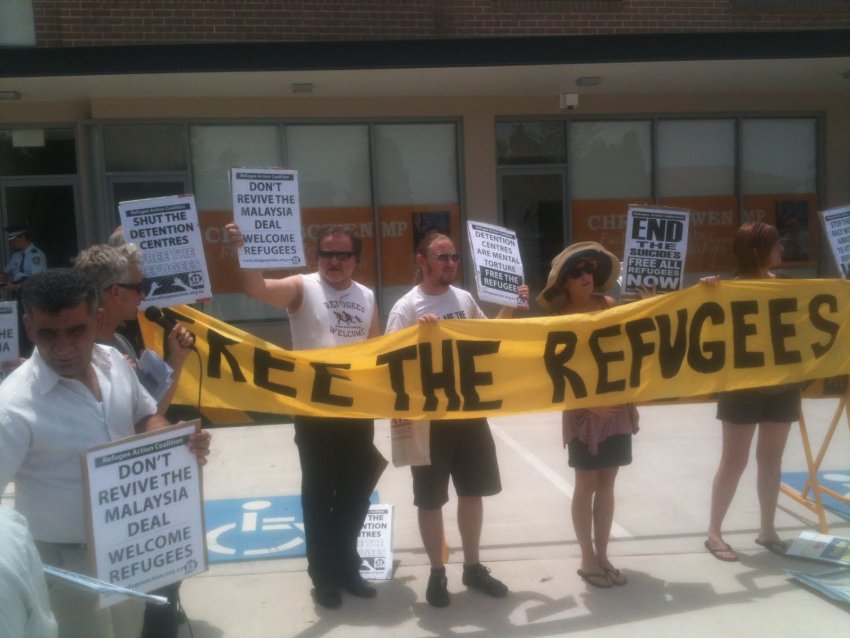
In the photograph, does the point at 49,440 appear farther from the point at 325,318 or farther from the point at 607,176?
the point at 607,176

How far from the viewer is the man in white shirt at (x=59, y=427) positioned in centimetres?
247

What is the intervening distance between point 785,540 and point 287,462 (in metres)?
3.81

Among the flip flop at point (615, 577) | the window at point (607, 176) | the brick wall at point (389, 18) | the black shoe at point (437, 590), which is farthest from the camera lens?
the window at point (607, 176)

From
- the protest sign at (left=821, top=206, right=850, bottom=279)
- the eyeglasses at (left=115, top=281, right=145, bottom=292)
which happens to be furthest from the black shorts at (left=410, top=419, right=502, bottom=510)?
the protest sign at (left=821, top=206, right=850, bottom=279)

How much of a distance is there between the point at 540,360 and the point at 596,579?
47.3 inches

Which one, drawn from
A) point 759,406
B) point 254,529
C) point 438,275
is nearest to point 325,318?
point 438,275

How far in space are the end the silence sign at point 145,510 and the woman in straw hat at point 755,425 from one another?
119 inches

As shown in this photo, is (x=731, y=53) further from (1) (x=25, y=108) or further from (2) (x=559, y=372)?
(1) (x=25, y=108)

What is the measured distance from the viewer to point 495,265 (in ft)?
14.9

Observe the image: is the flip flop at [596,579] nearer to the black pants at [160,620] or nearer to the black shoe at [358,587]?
the black shoe at [358,587]

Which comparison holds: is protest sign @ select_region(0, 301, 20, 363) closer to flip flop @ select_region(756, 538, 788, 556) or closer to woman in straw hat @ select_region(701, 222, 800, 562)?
woman in straw hat @ select_region(701, 222, 800, 562)

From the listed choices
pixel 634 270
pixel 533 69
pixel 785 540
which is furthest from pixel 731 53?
pixel 785 540

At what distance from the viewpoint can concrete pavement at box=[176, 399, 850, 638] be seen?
397 centimetres

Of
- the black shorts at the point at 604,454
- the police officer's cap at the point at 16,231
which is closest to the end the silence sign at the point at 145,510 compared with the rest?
the black shorts at the point at 604,454
